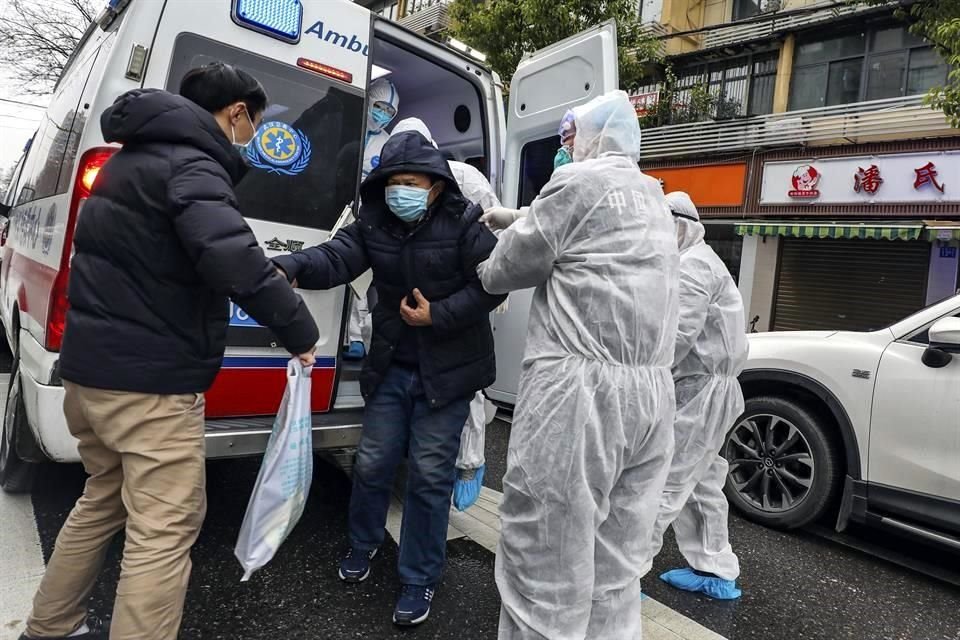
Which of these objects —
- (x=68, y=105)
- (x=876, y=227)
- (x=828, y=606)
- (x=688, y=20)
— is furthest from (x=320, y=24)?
(x=688, y=20)

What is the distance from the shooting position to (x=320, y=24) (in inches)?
110

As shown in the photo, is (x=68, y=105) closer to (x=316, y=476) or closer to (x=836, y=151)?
(x=316, y=476)

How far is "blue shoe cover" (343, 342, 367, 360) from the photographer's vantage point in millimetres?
3613

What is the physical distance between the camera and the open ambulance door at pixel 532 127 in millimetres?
3623

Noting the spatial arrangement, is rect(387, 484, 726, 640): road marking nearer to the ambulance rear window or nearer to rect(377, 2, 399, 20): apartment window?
the ambulance rear window

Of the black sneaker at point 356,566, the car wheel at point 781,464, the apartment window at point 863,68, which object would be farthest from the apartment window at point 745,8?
the black sneaker at point 356,566

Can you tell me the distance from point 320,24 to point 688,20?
49.5ft

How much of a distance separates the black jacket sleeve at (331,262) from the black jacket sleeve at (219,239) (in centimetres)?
58

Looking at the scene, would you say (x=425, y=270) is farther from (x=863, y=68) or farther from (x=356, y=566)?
(x=863, y=68)

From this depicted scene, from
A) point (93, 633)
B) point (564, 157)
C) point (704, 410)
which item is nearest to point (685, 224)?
point (564, 157)

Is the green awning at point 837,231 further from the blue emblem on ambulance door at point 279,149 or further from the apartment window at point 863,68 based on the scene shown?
the blue emblem on ambulance door at point 279,149

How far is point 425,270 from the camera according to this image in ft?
8.11

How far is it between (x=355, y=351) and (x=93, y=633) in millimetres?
1879

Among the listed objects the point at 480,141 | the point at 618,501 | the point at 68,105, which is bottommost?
the point at 618,501
